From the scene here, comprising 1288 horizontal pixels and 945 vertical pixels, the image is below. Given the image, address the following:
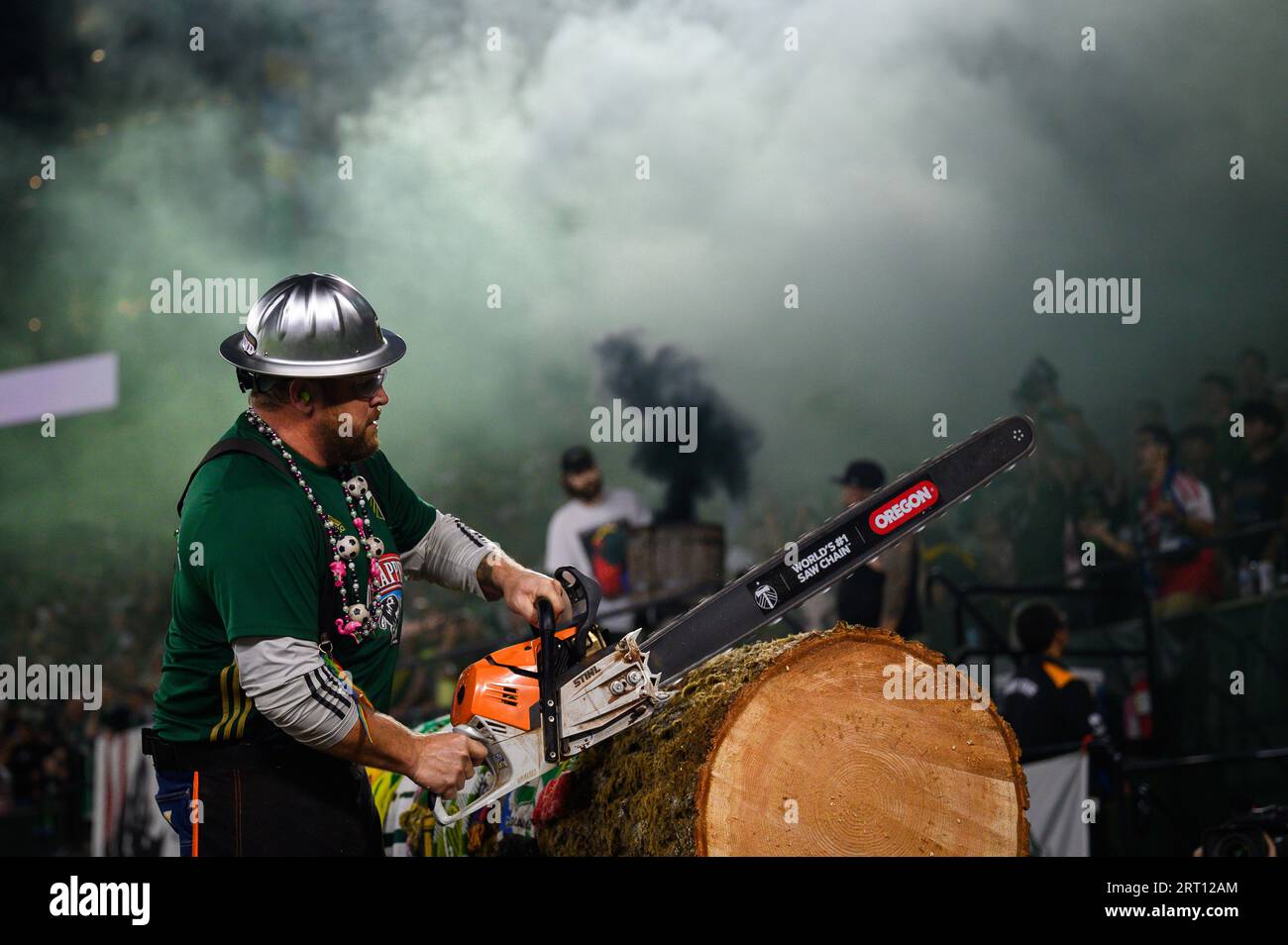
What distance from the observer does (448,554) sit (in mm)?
3275

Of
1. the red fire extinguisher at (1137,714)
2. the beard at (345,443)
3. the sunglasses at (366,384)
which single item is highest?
the sunglasses at (366,384)

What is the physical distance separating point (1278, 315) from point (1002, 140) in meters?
2.17

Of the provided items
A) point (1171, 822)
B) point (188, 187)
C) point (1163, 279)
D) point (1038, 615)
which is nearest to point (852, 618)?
point (1038, 615)

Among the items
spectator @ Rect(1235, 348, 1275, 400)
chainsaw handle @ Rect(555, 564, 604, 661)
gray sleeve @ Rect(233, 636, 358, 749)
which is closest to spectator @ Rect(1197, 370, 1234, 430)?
spectator @ Rect(1235, 348, 1275, 400)

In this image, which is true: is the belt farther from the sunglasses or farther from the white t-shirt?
the white t-shirt

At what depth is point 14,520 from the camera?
9617 mm

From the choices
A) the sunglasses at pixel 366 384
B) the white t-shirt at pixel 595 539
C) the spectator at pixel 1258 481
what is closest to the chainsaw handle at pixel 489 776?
the sunglasses at pixel 366 384

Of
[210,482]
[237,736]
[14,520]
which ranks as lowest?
[237,736]

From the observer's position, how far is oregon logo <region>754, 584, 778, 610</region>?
299 cm

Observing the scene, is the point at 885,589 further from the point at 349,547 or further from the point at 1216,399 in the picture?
the point at 349,547

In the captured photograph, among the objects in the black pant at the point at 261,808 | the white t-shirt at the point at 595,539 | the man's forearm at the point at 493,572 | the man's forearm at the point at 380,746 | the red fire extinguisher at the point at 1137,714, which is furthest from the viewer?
the white t-shirt at the point at 595,539

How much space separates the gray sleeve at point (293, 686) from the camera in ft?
8.37

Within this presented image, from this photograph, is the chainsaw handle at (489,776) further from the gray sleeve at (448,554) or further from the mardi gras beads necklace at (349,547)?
the gray sleeve at (448,554)
